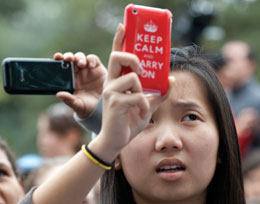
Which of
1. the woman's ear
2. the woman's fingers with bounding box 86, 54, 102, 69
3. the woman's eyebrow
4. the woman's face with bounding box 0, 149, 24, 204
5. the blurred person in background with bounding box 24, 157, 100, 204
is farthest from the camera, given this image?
the blurred person in background with bounding box 24, 157, 100, 204

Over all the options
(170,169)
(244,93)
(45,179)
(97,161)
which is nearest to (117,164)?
(170,169)

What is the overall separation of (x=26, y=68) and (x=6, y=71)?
0.27ft

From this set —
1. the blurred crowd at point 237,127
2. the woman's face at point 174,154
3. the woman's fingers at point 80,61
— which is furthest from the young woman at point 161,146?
the blurred crowd at point 237,127

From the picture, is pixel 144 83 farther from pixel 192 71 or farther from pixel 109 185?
pixel 109 185

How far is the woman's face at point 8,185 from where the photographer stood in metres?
2.97

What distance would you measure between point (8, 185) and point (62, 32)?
13123 mm

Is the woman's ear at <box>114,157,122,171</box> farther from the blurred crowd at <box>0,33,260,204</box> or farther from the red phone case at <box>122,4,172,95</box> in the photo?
the blurred crowd at <box>0,33,260,204</box>

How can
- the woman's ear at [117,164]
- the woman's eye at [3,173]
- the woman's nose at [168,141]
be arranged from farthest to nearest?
1. the woman's eye at [3,173]
2. the woman's ear at [117,164]
3. the woman's nose at [168,141]

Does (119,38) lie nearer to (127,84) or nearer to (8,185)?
(127,84)

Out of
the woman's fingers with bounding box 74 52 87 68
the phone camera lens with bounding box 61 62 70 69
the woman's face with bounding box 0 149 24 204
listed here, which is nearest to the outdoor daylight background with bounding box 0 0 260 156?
the woman's face with bounding box 0 149 24 204

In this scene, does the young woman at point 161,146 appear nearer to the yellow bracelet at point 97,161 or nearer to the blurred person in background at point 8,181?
the yellow bracelet at point 97,161

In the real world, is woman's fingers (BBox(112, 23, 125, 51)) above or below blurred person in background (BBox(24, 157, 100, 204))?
above

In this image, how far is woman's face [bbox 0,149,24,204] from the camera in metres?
2.97

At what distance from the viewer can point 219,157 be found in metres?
2.54
